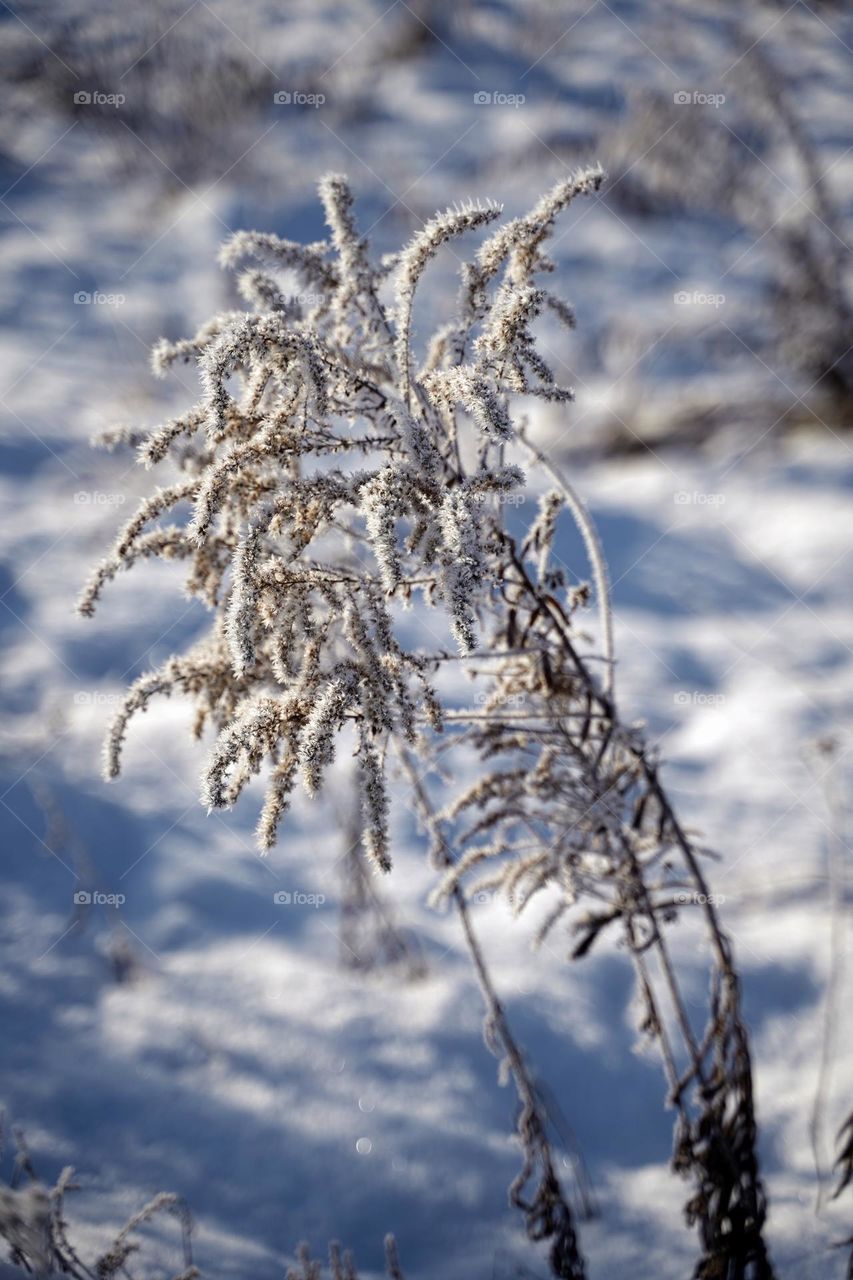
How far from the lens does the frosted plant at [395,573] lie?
4.69 ft

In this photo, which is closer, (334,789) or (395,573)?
(395,573)

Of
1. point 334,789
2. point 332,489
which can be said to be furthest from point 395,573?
point 334,789

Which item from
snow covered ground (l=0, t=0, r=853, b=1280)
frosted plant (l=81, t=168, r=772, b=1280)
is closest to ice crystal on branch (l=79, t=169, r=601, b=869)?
frosted plant (l=81, t=168, r=772, b=1280)

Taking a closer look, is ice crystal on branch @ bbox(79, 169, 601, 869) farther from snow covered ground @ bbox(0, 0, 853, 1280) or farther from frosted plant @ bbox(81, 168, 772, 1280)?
snow covered ground @ bbox(0, 0, 853, 1280)

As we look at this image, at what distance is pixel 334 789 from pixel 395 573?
8.27 ft

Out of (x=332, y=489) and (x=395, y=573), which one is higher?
(x=332, y=489)

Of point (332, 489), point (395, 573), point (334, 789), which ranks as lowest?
point (395, 573)

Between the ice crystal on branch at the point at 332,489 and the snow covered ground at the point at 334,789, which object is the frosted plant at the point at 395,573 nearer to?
the ice crystal on branch at the point at 332,489

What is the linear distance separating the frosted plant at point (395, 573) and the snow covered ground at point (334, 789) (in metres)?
0.83

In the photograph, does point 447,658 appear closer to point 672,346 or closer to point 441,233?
point 441,233

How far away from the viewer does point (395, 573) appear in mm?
1309

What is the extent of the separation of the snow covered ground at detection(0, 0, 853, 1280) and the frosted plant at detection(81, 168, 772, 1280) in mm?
833

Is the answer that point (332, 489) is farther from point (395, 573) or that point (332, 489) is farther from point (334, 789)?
point (334, 789)

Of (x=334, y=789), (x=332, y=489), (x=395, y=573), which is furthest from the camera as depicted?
(x=334, y=789)
